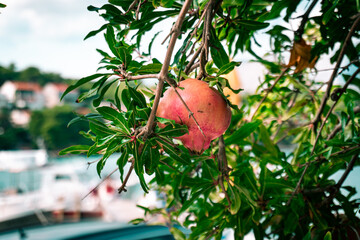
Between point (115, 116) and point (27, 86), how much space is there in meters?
35.1

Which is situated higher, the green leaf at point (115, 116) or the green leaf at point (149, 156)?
the green leaf at point (115, 116)

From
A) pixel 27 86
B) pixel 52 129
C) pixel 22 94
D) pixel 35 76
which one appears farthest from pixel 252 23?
pixel 22 94

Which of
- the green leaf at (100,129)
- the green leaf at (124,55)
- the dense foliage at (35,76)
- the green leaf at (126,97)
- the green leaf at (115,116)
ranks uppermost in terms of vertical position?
the green leaf at (124,55)

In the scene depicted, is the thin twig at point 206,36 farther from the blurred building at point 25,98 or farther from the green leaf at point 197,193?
the blurred building at point 25,98

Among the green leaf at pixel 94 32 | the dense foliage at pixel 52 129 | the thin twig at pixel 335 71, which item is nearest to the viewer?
the green leaf at pixel 94 32

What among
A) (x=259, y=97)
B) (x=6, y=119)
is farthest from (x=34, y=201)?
(x=6, y=119)

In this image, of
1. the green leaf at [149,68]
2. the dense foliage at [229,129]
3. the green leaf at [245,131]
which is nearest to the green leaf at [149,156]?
the dense foliage at [229,129]

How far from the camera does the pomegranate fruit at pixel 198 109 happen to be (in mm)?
407

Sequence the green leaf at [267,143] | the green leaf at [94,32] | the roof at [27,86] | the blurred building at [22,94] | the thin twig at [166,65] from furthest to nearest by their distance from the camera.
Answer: the roof at [27,86] → the blurred building at [22,94] → the green leaf at [267,143] → the green leaf at [94,32] → the thin twig at [166,65]

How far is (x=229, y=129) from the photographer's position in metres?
0.71

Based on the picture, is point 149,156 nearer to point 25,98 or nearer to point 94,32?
point 94,32

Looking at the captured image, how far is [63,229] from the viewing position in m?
2.66

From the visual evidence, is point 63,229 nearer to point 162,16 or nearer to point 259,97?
point 259,97

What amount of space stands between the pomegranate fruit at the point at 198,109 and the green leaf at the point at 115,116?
5 cm
